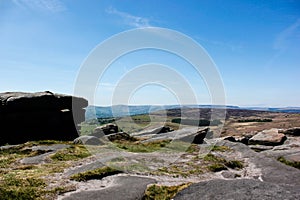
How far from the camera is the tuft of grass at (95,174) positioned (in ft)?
60.5

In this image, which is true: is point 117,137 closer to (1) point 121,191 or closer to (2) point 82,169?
(2) point 82,169

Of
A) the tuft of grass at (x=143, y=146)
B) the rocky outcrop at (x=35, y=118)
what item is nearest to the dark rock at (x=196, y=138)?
the tuft of grass at (x=143, y=146)

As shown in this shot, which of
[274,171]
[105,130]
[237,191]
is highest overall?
[237,191]

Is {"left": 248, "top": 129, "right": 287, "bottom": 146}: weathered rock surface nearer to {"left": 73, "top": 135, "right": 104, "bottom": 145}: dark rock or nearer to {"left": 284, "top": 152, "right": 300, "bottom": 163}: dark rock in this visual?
{"left": 284, "top": 152, "right": 300, "bottom": 163}: dark rock

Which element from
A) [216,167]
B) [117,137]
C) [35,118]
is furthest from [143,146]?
[35,118]

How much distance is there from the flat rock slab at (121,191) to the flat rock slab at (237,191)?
8.83ft

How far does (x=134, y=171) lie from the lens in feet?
67.8

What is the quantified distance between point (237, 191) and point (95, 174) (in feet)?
33.6

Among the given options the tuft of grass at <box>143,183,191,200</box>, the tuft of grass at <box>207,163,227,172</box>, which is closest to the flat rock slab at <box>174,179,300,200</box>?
the tuft of grass at <box>143,183,191,200</box>

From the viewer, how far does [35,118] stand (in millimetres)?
48562

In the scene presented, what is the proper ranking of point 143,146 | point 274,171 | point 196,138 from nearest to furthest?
point 274,171
point 143,146
point 196,138

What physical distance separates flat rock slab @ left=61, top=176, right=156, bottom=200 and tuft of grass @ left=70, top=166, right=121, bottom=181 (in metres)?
1.72

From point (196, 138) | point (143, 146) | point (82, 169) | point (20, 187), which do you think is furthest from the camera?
point (196, 138)

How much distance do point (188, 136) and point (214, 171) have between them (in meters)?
20.2
